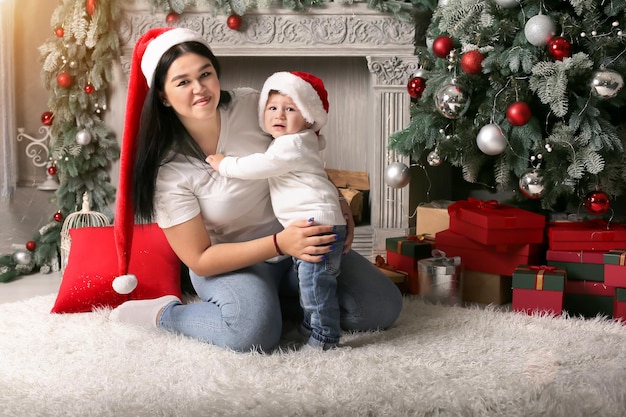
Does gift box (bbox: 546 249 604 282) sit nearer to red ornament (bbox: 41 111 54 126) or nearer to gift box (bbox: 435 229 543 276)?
gift box (bbox: 435 229 543 276)

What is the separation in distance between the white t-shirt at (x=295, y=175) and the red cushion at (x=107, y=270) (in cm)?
74

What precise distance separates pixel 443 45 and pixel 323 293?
139 centimetres

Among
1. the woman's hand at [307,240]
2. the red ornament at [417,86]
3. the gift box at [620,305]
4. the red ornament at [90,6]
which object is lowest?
the gift box at [620,305]

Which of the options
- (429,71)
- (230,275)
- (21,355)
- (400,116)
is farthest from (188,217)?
(400,116)

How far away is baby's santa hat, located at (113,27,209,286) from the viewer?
2102 mm

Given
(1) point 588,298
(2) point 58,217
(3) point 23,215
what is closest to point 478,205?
(1) point 588,298

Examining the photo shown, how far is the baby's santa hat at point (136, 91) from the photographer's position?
2.10 m

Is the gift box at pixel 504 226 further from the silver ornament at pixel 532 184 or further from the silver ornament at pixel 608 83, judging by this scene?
the silver ornament at pixel 608 83

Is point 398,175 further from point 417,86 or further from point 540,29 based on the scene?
point 540,29

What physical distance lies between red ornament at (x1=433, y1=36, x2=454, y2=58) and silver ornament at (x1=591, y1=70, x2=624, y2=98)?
1.99 feet

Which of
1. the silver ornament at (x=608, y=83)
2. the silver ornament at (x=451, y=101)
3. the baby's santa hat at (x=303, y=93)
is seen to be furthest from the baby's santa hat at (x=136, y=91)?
the silver ornament at (x=608, y=83)

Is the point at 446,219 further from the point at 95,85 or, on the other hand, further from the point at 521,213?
the point at 95,85

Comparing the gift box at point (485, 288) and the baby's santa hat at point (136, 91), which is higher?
the baby's santa hat at point (136, 91)

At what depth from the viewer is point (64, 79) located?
138 inches
